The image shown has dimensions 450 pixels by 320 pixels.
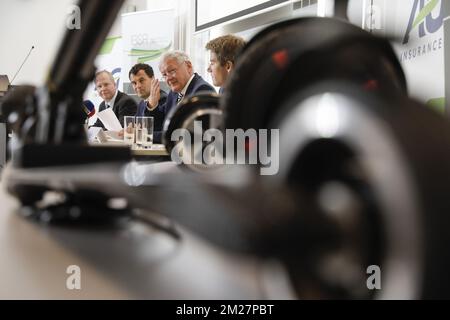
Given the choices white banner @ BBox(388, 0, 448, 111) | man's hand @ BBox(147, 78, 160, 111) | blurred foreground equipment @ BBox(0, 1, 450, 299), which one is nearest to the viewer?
Answer: blurred foreground equipment @ BBox(0, 1, 450, 299)

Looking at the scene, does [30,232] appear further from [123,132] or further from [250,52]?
[123,132]

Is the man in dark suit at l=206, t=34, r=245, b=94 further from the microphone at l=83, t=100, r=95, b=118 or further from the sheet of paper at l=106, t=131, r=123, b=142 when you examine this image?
the sheet of paper at l=106, t=131, r=123, b=142

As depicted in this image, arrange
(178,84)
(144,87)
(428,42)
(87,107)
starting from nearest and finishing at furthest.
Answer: (87,107), (178,84), (428,42), (144,87)

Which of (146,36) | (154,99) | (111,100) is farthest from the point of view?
(146,36)

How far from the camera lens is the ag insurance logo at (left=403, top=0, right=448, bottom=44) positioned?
5.34 feet

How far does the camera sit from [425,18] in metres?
1.69

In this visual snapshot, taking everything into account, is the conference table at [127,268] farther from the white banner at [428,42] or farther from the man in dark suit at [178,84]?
the white banner at [428,42]

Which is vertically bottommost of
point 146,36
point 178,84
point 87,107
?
point 87,107

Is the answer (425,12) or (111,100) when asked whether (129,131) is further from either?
(425,12)

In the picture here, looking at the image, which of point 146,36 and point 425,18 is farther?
point 146,36

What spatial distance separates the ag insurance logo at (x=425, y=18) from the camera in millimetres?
1628

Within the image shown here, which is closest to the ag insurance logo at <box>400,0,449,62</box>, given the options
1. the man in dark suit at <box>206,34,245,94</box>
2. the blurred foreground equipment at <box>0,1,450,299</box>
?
the man in dark suit at <box>206,34,245,94</box>

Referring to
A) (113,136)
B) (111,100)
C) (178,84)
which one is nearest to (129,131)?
(113,136)

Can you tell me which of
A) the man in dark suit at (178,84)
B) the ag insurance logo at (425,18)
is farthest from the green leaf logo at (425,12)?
the man in dark suit at (178,84)
